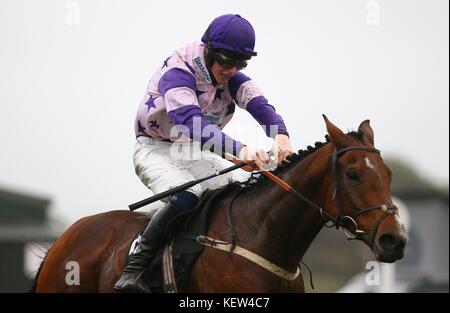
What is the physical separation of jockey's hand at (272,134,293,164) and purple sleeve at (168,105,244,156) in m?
0.34

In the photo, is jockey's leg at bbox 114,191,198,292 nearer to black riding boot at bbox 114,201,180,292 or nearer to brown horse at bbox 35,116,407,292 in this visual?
black riding boot at bbox 114,201,180,292

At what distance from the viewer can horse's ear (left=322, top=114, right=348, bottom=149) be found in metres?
6.69

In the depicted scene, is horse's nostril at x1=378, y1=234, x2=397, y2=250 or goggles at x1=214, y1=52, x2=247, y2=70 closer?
horse's nostril at x1=378, y1=234, x2=397, y2=250

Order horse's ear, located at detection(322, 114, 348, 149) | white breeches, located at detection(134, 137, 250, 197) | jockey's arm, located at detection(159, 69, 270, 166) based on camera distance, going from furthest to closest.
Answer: white breeches, located at detection(134, 137, 250, 197) < jockey's arm, located at detection(159, 69, 270, 166) < horse's ear, located at detection(322, 114, 348, 149)

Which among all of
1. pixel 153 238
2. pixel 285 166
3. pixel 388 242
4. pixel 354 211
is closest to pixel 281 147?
pixel 285 166

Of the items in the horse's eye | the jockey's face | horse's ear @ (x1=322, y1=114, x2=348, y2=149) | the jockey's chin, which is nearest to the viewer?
the horse's eye

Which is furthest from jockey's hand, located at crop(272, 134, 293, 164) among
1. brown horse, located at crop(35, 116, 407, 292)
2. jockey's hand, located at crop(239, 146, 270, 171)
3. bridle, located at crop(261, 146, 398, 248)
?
bridle, located at crop(261, 146, 398, 248)

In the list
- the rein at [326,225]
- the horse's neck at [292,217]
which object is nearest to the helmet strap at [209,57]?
the rein at [326,225]

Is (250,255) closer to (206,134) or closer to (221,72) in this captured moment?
(206,134)

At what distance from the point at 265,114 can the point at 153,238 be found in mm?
1409

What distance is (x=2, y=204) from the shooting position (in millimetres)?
23266

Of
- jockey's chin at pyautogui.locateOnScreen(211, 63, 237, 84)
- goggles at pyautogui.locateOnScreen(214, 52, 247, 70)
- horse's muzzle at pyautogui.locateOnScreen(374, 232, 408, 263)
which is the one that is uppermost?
goggles at pyautogui.locateOnScreen(214, 52, 247, 70)

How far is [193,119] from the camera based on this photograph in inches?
278
